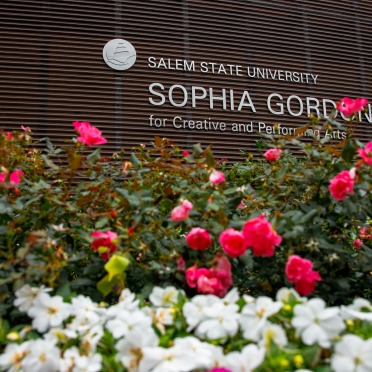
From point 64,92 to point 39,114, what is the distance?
304 mm

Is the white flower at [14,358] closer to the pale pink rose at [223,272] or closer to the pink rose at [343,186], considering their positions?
the pale pink rose at [223,272]

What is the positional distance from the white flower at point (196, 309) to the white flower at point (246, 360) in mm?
159

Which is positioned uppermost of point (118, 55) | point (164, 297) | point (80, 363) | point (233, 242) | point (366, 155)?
point (118, 55)

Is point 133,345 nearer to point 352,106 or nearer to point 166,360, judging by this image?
point 166,360

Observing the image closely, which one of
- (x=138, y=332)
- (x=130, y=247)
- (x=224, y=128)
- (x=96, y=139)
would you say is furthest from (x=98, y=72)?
(x=138, y=332)

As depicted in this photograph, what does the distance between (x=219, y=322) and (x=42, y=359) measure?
0.39m

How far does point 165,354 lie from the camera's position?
2.87 feet

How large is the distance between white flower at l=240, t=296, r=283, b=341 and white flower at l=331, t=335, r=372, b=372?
173 mm

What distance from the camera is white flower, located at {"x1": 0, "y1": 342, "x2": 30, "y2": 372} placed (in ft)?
3.07

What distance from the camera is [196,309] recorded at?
106cm

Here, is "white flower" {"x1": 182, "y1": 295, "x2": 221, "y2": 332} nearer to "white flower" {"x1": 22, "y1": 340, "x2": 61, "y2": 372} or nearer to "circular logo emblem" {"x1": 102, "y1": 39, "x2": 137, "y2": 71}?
"white flower" {"x1": 22, "y1": 340, "x2": 61, "y2": 372}

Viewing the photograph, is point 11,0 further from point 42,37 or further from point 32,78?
point 32,78

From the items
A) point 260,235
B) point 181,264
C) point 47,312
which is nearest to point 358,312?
point 260,235

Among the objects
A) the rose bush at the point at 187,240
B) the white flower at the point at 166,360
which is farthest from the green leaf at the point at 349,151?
the white flower at the point at 166,360
